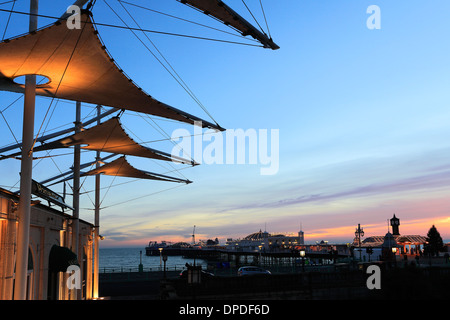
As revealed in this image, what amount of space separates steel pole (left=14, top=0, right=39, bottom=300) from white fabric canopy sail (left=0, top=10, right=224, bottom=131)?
75 centimetres

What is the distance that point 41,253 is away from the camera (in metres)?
20.1

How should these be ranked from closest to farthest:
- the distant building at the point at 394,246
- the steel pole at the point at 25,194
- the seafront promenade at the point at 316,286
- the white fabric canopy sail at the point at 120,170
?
the steel pole at the point at 25,194, the seafront promenade at the point at 316,286, the white fabric canopy sail at the point at 120,170, the distant building at the point at 394,246

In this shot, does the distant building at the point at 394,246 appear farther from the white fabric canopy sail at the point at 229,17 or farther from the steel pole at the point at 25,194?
the steel pole at the point at 25,194

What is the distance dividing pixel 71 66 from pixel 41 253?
32.3 ft

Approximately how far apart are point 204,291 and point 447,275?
20.2 metres

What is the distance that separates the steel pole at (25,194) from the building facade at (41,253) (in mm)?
793

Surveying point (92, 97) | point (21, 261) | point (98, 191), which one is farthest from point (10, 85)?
point (98, 191)

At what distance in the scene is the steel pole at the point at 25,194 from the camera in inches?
539

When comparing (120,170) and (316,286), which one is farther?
(120,170)

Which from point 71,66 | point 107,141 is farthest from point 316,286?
point 71,66

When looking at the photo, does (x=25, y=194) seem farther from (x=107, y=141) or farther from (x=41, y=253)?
(x=107, y=141)

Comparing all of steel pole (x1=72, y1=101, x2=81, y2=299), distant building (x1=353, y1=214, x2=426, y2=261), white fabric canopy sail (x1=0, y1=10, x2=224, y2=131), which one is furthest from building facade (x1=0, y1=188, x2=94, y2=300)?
distant building (x1=353, y1=214, x2=426, y2=261)

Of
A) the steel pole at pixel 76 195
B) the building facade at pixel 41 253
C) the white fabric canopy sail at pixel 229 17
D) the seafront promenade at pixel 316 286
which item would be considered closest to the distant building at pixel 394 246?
the seafront promenade at pixel 316 286
